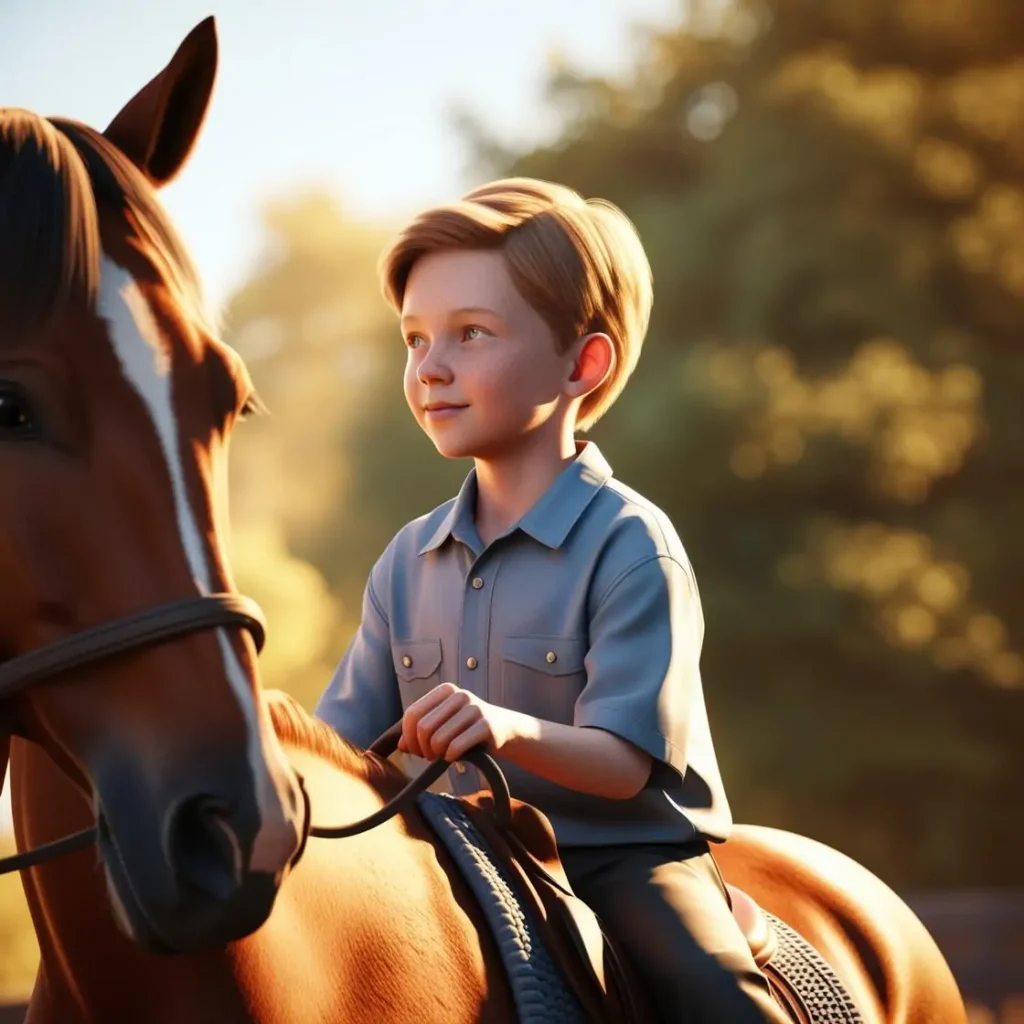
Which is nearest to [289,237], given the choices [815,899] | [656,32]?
[656,32]

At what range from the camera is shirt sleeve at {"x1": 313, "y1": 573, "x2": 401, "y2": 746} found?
2043 millimetres

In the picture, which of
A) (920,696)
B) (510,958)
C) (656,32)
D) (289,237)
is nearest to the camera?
(510,958)

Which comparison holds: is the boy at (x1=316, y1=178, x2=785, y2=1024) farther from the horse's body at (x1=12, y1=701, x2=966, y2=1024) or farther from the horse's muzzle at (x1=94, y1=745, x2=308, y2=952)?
the horse's muzzle at (x1=94, y1=745, x2=308, y2=952)

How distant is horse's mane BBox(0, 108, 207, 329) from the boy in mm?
590

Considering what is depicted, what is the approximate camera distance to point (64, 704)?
1.24 metres

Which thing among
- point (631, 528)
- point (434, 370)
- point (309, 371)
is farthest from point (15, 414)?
point (309, 371)

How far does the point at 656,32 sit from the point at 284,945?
12.4 m

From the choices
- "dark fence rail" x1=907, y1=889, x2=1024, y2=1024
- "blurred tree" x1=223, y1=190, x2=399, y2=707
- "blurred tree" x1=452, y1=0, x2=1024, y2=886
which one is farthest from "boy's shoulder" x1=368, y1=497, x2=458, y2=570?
"blurred tree" x1=223, y1=190, x2=399, y2=707

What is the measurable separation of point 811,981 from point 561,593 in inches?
28.6

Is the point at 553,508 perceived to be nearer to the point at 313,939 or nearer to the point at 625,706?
the point at 625,706

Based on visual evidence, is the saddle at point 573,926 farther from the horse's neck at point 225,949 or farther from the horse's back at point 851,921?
the horse's back at point 851,921

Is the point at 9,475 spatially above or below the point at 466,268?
below

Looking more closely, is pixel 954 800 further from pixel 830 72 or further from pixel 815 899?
pixel 815 899

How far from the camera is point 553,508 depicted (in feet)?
6.32
